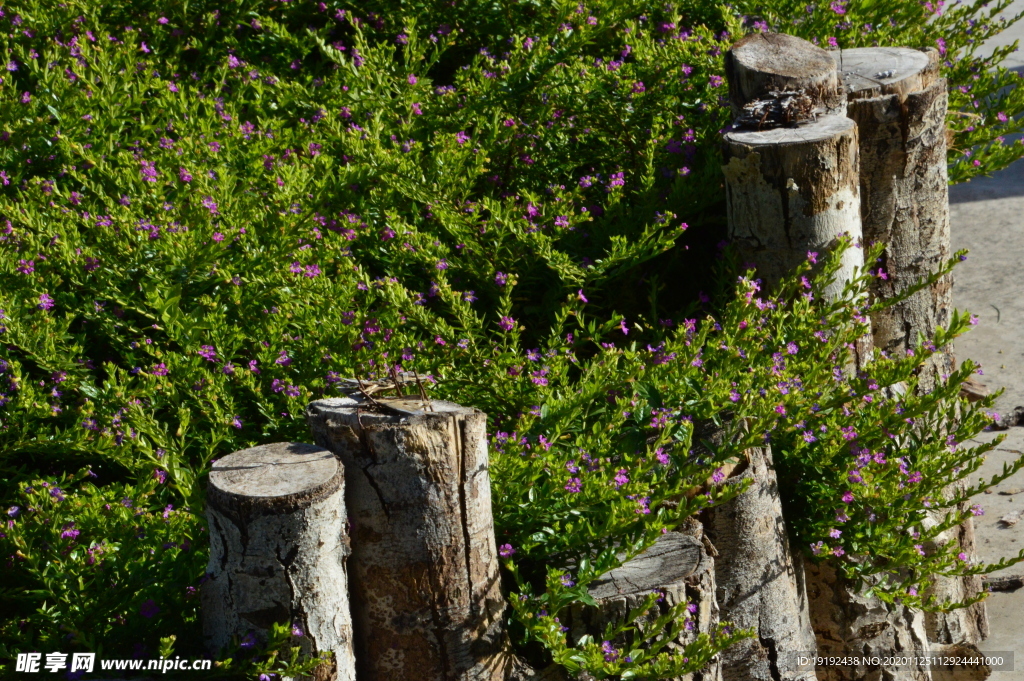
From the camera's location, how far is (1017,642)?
395 cm

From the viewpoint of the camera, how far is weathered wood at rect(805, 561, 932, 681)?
10.6ft

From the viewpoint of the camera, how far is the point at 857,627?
3.29m

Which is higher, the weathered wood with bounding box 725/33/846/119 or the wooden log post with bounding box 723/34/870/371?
the weathered wood with bounding box 725/33/846/119

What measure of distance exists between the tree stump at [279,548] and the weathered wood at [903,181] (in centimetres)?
226

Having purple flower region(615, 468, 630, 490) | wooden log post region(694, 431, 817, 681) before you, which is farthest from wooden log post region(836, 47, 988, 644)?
purple flower region(615, 468, 630, 490)

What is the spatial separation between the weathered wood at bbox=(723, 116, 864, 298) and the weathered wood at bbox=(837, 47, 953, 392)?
317 millimetres

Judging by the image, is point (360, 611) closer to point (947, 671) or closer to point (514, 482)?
point (514, 482)

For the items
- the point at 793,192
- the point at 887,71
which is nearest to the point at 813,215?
the point at 793,192

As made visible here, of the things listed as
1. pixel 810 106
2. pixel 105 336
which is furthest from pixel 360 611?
pixel 810 106

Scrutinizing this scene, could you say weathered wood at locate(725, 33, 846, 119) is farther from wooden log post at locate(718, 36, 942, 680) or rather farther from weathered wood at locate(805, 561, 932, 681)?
weathered wood at locate(805, 561, 932, 681)

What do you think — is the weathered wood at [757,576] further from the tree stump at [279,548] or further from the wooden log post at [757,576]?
the tree stump at [279,548]

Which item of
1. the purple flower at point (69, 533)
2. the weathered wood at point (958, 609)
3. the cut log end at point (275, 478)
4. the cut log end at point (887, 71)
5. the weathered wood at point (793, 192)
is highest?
the cut log end at point (887, 71)

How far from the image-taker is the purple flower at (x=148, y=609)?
2.36 meters

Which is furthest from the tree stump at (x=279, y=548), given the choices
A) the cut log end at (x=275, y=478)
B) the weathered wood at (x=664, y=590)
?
the weathered wood at (x=664, y=590)
